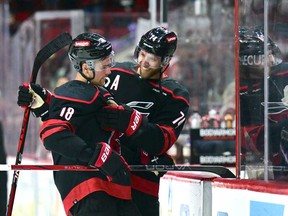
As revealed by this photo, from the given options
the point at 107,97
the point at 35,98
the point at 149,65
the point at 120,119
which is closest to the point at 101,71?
the point at 107,97

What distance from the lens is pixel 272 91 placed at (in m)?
3.79

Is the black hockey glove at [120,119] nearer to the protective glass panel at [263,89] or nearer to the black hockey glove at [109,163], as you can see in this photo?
the black hockey glove at [109,163]

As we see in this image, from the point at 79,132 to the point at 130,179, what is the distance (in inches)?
11.9

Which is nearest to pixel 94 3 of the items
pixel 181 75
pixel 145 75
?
pixel 181 75

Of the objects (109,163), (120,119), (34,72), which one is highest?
(34,72)

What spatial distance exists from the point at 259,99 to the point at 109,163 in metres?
0.60

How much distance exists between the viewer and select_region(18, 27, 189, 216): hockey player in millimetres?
4316

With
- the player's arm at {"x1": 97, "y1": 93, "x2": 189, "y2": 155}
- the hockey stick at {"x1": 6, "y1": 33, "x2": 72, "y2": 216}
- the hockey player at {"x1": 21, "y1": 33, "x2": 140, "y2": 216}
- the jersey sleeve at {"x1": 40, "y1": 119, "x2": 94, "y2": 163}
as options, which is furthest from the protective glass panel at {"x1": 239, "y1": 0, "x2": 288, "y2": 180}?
the hockey stick at {"x1": 6, "y1": 33, "x2": 72, "y2": 216}

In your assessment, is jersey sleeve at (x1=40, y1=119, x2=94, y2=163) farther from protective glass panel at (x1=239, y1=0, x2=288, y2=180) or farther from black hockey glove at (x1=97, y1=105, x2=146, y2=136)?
protective glass panel at (x1=239, y1=0, x2=288, y2=180)

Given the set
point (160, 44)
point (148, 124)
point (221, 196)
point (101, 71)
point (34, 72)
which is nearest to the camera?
point (221, 196)

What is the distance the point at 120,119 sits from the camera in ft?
13.1

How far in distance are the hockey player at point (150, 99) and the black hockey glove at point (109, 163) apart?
322 mm

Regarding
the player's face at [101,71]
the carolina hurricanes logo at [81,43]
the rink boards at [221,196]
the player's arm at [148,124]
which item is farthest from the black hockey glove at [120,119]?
the rink boards at [221,196]

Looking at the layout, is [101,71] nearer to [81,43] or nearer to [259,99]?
[81,43]
